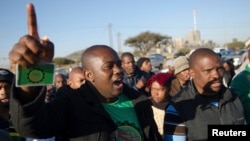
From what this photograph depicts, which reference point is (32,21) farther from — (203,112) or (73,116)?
(203,112)

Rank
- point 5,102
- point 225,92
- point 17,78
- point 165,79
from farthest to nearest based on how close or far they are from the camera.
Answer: point 165,79 → point 5,102 → point 225,92 → point 17,78

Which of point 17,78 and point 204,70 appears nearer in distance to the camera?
point 17,78

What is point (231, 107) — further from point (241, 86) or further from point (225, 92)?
point (241, 86)

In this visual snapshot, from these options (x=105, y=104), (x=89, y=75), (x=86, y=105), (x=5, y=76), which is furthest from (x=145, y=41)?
(x=86, y=105)

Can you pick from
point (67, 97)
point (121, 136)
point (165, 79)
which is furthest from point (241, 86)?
point (67, 97)

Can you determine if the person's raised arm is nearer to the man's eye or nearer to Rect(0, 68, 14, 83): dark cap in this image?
the man's eye

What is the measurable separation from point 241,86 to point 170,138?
1.18m

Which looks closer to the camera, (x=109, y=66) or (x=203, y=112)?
(x=109, y=66)

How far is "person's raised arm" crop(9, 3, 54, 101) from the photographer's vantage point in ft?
5.11

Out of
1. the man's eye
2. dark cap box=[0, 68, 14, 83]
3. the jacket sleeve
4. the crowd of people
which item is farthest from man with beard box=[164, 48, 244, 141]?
dark cap box=[0, 68, 14, 83]

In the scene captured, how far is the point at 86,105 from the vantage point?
2248 mm

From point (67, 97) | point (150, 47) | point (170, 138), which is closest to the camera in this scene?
point (67, 97)

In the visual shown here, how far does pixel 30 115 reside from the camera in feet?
5.55

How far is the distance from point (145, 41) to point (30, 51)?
1879 inches
